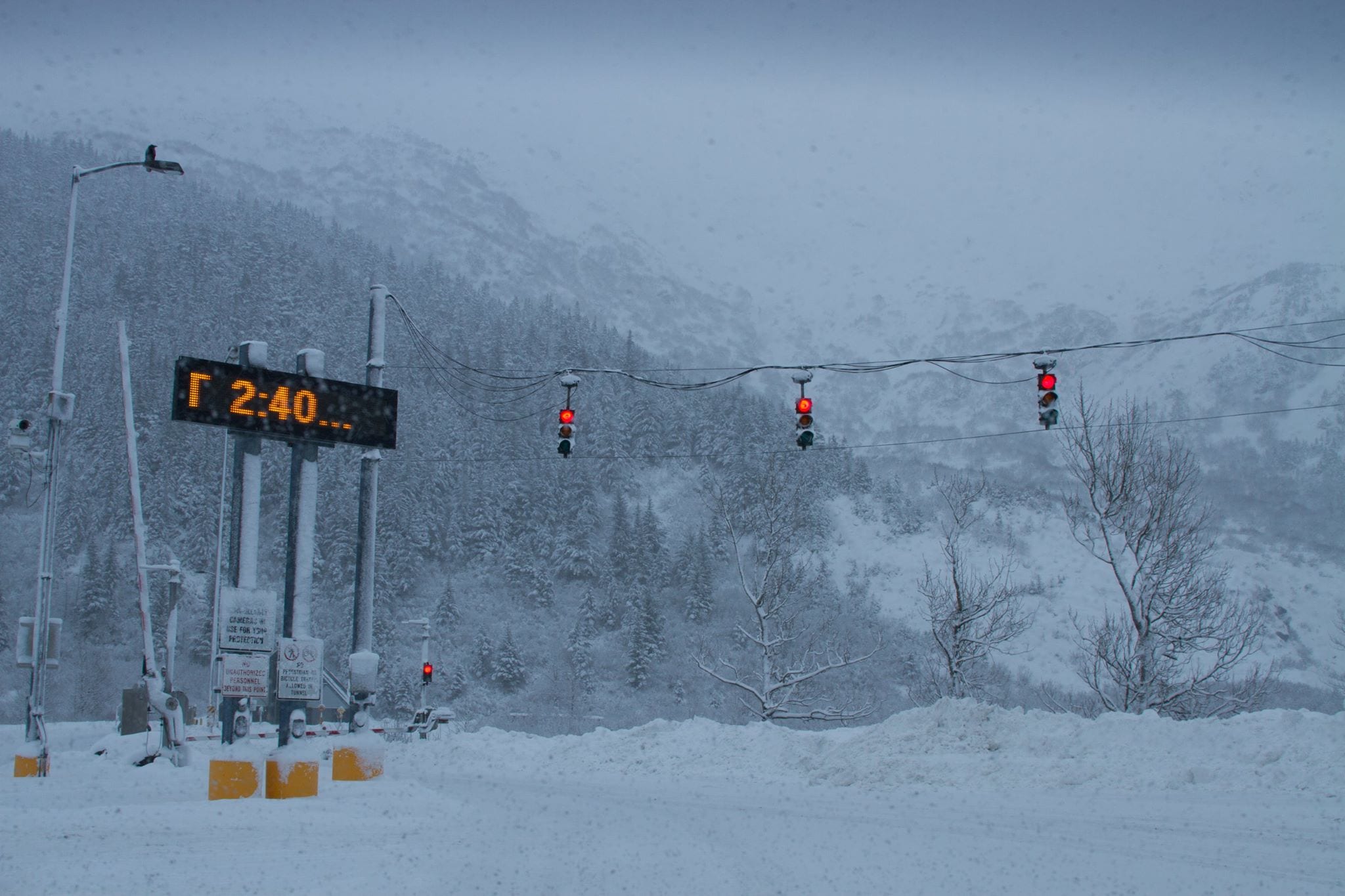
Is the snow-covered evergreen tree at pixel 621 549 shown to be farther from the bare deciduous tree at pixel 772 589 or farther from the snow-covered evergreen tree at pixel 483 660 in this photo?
the bare deciduous tree at pixel 772 589

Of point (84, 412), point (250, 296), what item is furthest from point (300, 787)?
point (250, 296)

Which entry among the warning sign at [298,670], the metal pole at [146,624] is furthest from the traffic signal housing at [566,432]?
the metal pole at [146,624]

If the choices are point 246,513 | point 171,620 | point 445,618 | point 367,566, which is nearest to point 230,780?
point 367,566

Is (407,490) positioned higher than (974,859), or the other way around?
(407,490)

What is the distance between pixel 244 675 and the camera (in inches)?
→ 684

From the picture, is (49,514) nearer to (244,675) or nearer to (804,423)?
(244,675)

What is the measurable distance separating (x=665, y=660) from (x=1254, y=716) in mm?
Result: 65863

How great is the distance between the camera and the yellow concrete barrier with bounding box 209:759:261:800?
14.8 metres

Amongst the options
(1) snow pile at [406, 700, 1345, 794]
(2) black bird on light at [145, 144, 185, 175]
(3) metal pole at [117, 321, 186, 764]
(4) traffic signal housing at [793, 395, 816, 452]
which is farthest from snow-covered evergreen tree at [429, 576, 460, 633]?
(4) traffic signal housing at [793, 395, 816, 452]

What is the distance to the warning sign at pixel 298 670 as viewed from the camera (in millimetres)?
16953

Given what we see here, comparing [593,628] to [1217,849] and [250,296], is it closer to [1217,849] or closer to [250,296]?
[250,296]

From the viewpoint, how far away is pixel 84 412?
99375 millimetres

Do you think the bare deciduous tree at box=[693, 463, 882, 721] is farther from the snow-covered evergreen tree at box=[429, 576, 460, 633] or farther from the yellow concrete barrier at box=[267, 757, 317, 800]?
the snow-covered evergreen tree at box=[429, 576, 460, 633]

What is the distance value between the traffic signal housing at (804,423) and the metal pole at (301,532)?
26.4 ft
